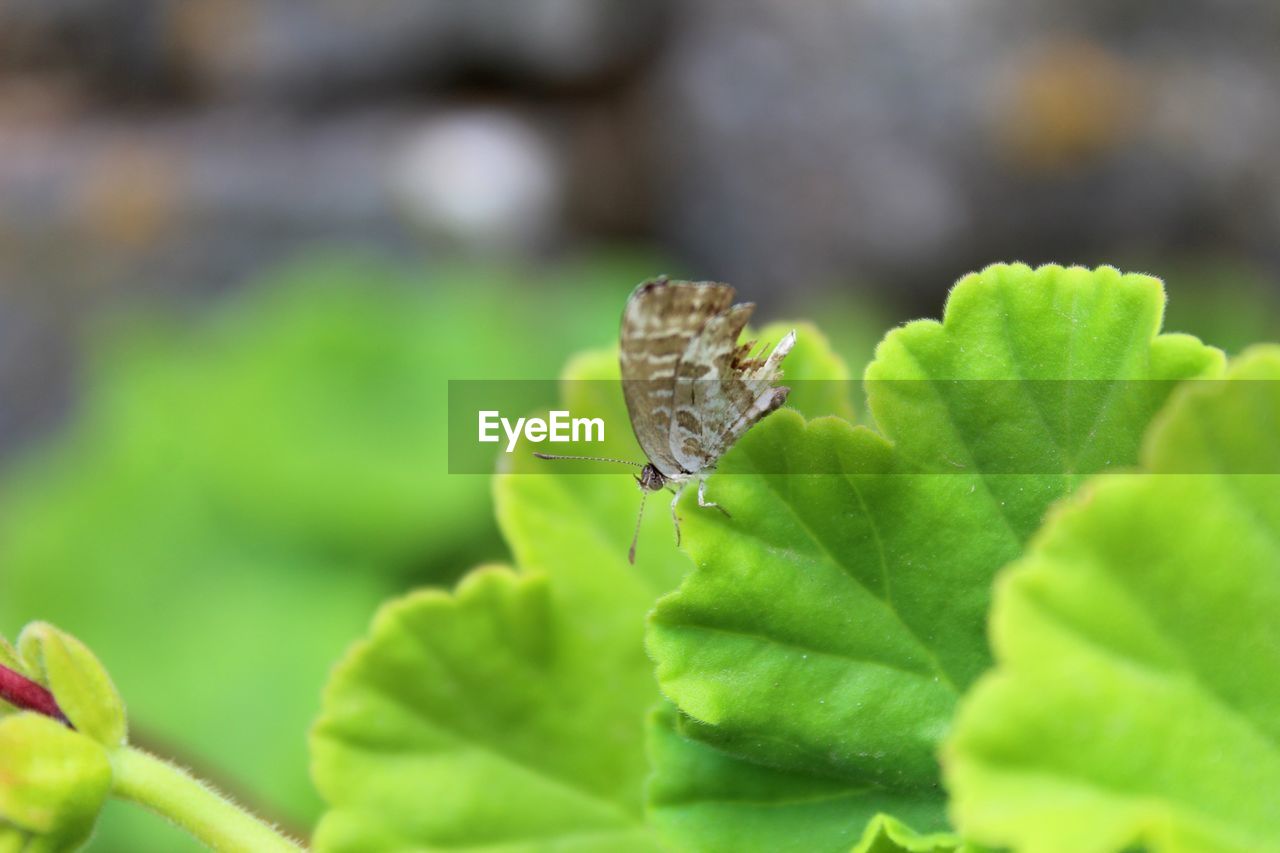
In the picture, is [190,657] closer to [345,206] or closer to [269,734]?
[269,734]

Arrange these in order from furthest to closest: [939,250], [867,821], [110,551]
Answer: [939,250], [110,551], [867,821]

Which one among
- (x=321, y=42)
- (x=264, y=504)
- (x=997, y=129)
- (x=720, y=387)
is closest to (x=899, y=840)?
(x=720, y=387)

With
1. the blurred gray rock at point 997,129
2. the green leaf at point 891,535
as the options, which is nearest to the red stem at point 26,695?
the green leaf at point 891,535

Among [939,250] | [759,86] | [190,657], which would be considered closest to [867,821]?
[190,657]

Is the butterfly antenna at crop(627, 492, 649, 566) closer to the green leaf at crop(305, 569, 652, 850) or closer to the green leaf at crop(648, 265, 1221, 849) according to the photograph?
the green leaf at crop(305, 569, 652, 850)

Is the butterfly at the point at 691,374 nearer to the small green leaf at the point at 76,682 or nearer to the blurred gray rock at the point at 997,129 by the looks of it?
the small green leaf at the point at 76,682

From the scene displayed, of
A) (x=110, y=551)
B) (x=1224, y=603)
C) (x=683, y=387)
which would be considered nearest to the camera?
(x=1224, y=603)

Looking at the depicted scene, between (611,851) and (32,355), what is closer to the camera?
(611,851)
